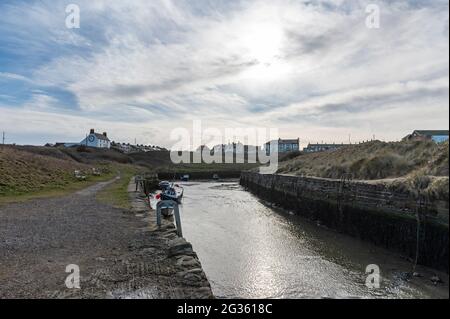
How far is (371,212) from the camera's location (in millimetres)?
16406

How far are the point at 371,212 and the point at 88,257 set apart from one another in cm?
1218

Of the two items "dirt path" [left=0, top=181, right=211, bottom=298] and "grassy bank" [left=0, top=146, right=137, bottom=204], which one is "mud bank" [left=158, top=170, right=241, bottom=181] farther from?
"dirt path" [left=0, top=181, right=211, bottom=298]

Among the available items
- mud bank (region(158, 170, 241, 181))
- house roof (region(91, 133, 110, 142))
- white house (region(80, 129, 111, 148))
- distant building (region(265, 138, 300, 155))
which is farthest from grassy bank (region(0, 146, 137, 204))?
distant building (region(265, 138, 300, 155))

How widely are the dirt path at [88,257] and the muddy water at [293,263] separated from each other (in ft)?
6.33

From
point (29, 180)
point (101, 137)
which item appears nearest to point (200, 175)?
point (29, 180)

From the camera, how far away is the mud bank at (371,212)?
407 inches

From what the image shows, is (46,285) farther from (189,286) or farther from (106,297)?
(189,286)

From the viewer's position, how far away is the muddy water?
33.2 feet

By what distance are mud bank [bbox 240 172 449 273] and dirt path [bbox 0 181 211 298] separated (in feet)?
21.0

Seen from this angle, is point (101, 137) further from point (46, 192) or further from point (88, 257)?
point (88, 257)

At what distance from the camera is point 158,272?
9836 millimetres

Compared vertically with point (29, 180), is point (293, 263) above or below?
below
